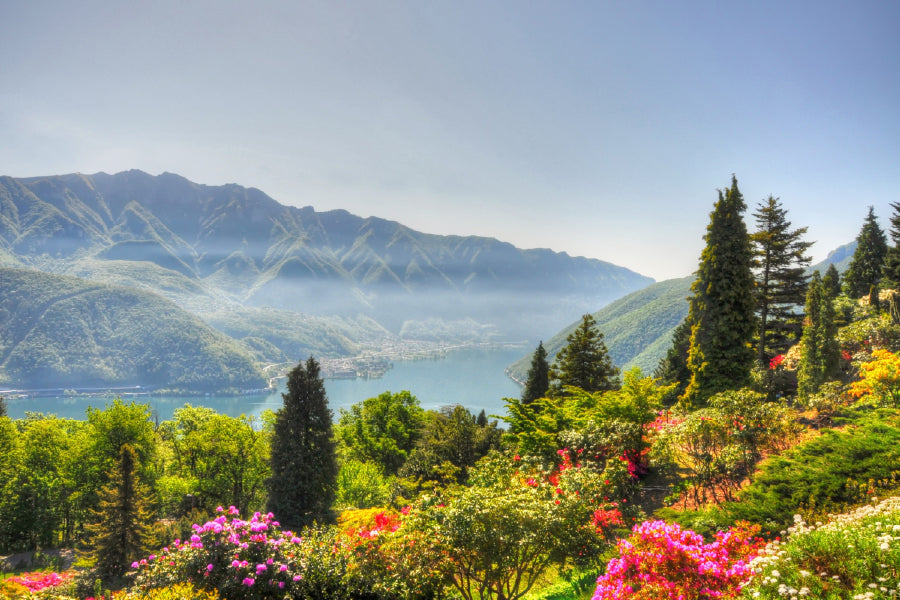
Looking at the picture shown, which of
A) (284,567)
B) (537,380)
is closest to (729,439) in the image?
(284,567)

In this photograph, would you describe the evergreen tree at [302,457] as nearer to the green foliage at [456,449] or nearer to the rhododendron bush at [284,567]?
the green foliage at [456,449]

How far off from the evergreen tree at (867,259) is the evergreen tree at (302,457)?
4283cm

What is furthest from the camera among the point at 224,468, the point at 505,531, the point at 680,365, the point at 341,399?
the point at 341,399

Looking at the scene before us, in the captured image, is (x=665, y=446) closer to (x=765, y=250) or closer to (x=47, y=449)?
(x=765, y=250)

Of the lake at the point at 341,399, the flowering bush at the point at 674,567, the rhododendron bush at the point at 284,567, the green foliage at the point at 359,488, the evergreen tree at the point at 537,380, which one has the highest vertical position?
the flowering bush at the point at 674,567

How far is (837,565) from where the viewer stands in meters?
4.55

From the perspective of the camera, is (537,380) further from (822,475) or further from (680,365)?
(822,475)

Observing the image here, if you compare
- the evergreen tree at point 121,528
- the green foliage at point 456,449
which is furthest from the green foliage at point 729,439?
the evergreen tree at point 121,528

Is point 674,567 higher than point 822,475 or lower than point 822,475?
lower

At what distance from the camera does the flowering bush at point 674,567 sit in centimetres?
568

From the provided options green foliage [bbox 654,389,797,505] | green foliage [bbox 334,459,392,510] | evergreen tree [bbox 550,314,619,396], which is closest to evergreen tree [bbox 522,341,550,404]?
evergreen tree [bbox 550,314,619,396]

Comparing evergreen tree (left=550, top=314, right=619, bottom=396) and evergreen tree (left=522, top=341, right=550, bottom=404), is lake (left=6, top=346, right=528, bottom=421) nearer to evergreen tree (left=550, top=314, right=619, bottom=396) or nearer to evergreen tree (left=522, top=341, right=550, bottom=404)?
evergreen tree (left=522, top=341, right=550, bottom=404)

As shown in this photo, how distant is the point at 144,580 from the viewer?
7504 millimetres

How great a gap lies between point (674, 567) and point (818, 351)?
1606 cm
